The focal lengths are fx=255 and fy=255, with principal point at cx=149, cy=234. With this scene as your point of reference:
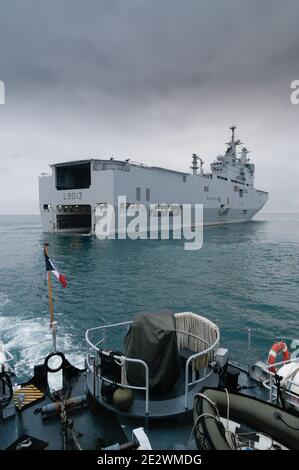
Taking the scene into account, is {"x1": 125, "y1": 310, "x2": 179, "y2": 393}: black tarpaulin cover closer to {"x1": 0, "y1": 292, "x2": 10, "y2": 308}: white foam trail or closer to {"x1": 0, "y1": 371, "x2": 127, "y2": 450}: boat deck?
{"x1": 0, "y1": 371, "x2": 127, "y2": 450}: boat deck

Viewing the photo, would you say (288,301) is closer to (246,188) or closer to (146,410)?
(146,410)

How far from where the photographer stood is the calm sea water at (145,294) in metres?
10.6

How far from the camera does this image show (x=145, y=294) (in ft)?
51.7

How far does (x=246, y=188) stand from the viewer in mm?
74500

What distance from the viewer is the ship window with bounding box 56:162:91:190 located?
43750 mm

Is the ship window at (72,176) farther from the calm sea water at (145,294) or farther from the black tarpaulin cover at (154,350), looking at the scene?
the black tarpaulin cover at (154,350)

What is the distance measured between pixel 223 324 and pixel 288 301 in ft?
18.1

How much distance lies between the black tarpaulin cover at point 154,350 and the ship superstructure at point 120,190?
34.3 m

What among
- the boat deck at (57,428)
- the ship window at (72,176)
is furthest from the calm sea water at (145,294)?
the ship window at (72,176)

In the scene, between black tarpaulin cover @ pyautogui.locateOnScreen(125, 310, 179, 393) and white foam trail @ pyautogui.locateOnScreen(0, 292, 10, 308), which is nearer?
black tarpaulin cover @ pyautogui.locateOnScreen(125, 310, 179, 393)

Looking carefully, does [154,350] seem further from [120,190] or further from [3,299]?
[120,190]

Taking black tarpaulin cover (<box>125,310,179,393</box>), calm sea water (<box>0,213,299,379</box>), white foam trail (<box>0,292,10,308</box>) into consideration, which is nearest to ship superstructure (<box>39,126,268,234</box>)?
calm sea water (<box>0,213,299,379</box>)

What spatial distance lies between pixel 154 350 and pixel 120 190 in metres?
35.8
